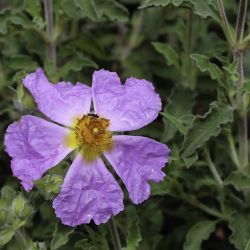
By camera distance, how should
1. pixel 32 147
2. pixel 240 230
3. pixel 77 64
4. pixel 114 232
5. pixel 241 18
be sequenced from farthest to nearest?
1. pixel 77 64
2. pixel 240 230
3. pixel 241 18
4. pixel 114 232
5. pixel 32 147

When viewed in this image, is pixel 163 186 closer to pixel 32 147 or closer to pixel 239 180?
pixel 239 180

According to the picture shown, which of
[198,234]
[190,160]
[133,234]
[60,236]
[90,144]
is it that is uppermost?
[90,144]

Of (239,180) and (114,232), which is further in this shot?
(239,180)

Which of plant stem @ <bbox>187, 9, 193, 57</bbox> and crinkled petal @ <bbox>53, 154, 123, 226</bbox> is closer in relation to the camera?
crinkled petal @ <bbox>53, 154, 123, 226</bbox>

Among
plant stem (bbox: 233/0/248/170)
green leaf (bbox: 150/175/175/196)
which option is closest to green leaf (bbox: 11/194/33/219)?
green leaf (bbox: 150/175/175/196)

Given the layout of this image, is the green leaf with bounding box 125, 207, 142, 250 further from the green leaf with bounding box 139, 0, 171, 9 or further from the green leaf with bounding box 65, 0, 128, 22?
the green leaf with bounding box 65, 0, 128, 22

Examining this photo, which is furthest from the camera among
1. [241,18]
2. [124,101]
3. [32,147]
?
[241,18]

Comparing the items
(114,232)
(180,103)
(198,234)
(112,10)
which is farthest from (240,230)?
(112,10)

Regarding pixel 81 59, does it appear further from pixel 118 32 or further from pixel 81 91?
pixel 118 32

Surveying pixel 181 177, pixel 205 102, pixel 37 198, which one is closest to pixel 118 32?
pixel 205 102
